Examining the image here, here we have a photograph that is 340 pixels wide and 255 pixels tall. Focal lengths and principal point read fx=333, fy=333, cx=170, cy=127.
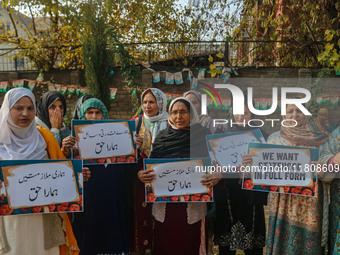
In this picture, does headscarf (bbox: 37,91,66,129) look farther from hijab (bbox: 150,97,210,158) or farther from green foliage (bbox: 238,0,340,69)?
green foliage (bbox: 238,0,340,69)

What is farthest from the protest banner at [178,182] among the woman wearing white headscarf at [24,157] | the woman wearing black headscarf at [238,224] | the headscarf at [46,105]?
the headscarf at [46,105]

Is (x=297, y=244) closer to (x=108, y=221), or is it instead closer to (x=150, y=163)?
(x=150, y=163)

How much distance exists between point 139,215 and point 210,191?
0.80 meters

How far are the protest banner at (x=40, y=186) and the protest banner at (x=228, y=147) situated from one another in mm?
1163

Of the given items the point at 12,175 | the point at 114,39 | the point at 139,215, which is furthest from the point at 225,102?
the point at 12,175

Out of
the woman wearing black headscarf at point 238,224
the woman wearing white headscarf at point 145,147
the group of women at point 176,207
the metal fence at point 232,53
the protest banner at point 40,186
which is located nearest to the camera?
the protest banner at point 40,186

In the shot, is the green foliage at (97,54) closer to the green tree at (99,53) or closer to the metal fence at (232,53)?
the green tree at (99,53)

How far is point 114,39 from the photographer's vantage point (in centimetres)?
856

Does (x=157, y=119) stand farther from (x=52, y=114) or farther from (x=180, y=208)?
(x=52, y=114)

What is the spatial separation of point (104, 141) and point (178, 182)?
0.72 m

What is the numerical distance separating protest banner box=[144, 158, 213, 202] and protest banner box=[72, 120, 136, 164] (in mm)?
237

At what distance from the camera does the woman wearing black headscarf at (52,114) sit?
3445 millimetres

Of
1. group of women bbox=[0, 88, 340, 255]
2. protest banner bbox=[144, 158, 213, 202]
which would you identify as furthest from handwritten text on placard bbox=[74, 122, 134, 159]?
protest banner bbox=[144, 158, 213, 202]

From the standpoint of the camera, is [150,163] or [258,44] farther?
[258,44]
